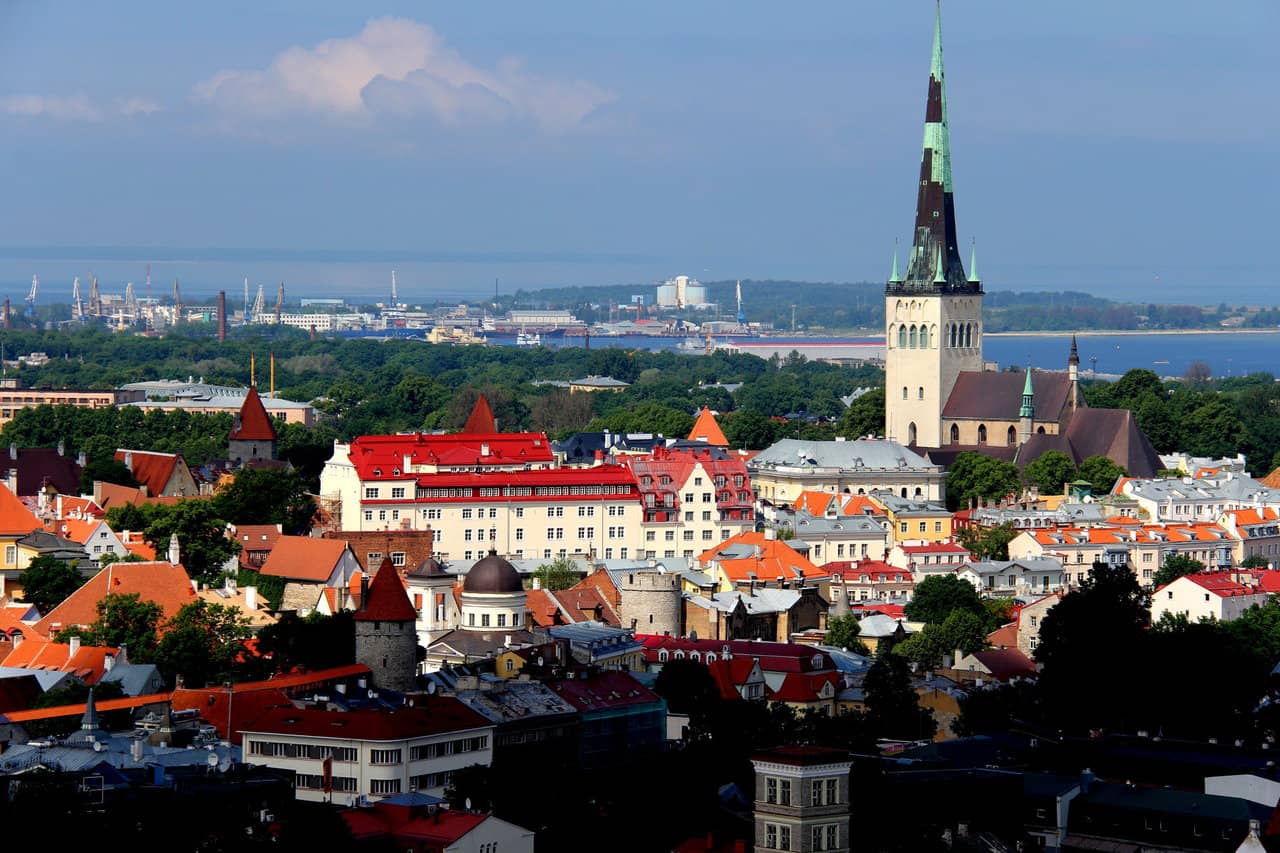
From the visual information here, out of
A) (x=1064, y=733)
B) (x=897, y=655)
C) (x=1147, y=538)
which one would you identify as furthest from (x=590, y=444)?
(x=1064, y=733)

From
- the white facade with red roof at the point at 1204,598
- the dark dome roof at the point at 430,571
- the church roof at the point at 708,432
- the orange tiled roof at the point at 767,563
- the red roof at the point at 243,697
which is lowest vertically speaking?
the white facade with red roof at the point at 1204,598

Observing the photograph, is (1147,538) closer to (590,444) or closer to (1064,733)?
(590,444)

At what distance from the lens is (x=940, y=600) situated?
8288 centimetres

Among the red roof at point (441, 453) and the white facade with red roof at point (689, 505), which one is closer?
the red roof at point (441, 453)

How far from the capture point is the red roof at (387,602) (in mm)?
62281

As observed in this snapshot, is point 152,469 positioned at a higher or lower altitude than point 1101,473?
higher

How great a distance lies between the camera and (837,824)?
45.3m

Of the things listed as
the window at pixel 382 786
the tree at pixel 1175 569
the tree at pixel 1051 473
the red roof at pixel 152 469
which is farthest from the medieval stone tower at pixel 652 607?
the tree at pixel 1051 473

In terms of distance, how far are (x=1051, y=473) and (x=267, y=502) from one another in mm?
31952

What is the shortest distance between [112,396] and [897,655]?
110 m

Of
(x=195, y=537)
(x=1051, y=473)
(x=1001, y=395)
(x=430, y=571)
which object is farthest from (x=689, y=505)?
(x=1001, y=395)

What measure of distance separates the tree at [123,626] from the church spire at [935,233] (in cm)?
5844

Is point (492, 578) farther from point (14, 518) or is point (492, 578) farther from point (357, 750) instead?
point (14, 518)

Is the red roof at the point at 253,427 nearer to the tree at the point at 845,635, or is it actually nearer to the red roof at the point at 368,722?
the tree at the point at 845,635
